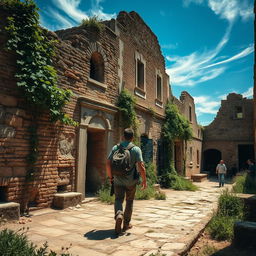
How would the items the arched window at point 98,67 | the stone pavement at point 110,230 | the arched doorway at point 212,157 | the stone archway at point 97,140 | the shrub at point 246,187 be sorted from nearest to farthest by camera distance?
1. the stone pavement at point 110,230
2. the stone archway at point 97,140
3. the shrub at point 246,187
4. the arched window at point 98,67
5. the arched doorway at point 212,157

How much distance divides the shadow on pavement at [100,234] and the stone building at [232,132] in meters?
19.6

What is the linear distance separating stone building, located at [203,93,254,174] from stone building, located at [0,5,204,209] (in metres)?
12.7

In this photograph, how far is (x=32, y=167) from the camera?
209 inches

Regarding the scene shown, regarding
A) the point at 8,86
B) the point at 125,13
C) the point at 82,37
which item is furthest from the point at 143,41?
the point at 8,86

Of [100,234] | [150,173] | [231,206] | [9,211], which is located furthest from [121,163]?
[150,173]

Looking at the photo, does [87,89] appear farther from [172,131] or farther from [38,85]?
[172,131]

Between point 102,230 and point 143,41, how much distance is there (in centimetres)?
949

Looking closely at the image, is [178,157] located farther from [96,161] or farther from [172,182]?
[96,161]

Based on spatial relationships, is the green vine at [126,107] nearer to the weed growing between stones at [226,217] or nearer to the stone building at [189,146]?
the weed growing between stones at [226,217]

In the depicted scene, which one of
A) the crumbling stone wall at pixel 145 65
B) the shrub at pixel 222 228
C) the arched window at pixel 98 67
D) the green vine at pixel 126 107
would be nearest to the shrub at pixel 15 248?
the shrub at pixel 222 228

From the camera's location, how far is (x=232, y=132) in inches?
889

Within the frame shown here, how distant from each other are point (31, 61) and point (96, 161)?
400cm

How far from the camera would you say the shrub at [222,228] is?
4008 mm

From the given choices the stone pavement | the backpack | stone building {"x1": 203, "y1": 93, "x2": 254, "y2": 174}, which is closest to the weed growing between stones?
the stone pavement
